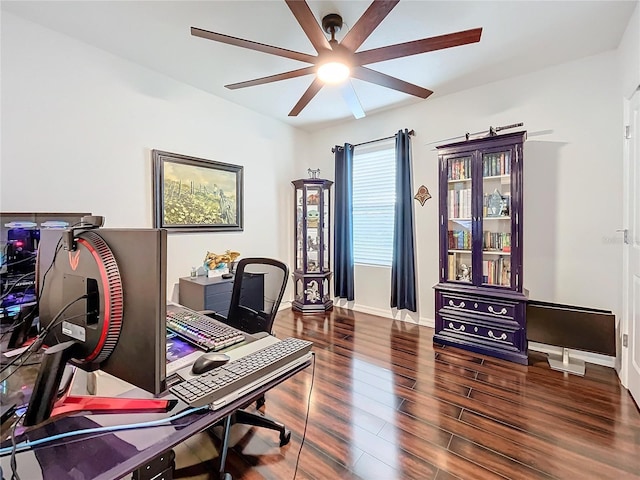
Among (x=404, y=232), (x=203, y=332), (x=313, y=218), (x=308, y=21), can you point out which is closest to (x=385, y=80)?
(x=308, y=21)

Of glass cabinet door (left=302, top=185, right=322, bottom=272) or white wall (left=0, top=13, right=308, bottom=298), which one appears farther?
glass cabinet door (left=302, top=185, right=322, bottom=272)

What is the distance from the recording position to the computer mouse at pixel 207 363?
3.16 feet

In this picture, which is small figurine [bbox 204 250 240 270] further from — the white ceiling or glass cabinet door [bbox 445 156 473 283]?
glass cabinet door [bbox 445 156 473 283]

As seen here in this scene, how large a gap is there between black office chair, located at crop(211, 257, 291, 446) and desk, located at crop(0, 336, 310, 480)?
1.08 metres

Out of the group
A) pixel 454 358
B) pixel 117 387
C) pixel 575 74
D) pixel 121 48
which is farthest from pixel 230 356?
pixel 575 74

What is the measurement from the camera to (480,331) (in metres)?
2.99

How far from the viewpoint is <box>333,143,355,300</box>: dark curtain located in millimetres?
4395

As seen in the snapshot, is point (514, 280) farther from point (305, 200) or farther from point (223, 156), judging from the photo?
point (223, 156)

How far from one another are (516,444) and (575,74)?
323cm

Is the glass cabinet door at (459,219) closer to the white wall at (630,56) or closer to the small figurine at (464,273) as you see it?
the small figurine at (464,273)

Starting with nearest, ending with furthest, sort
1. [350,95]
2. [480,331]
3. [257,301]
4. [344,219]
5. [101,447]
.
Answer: [101,447], [257,301], [350,95], [480,331], [344,219]

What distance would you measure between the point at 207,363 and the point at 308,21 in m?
1.79

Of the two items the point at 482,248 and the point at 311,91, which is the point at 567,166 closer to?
the point at 482,248

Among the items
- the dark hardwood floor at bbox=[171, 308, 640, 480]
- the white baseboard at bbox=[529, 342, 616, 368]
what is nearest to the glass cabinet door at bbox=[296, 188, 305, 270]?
the dark hardwood floor at bbox=[171, 308, 640, 480]
